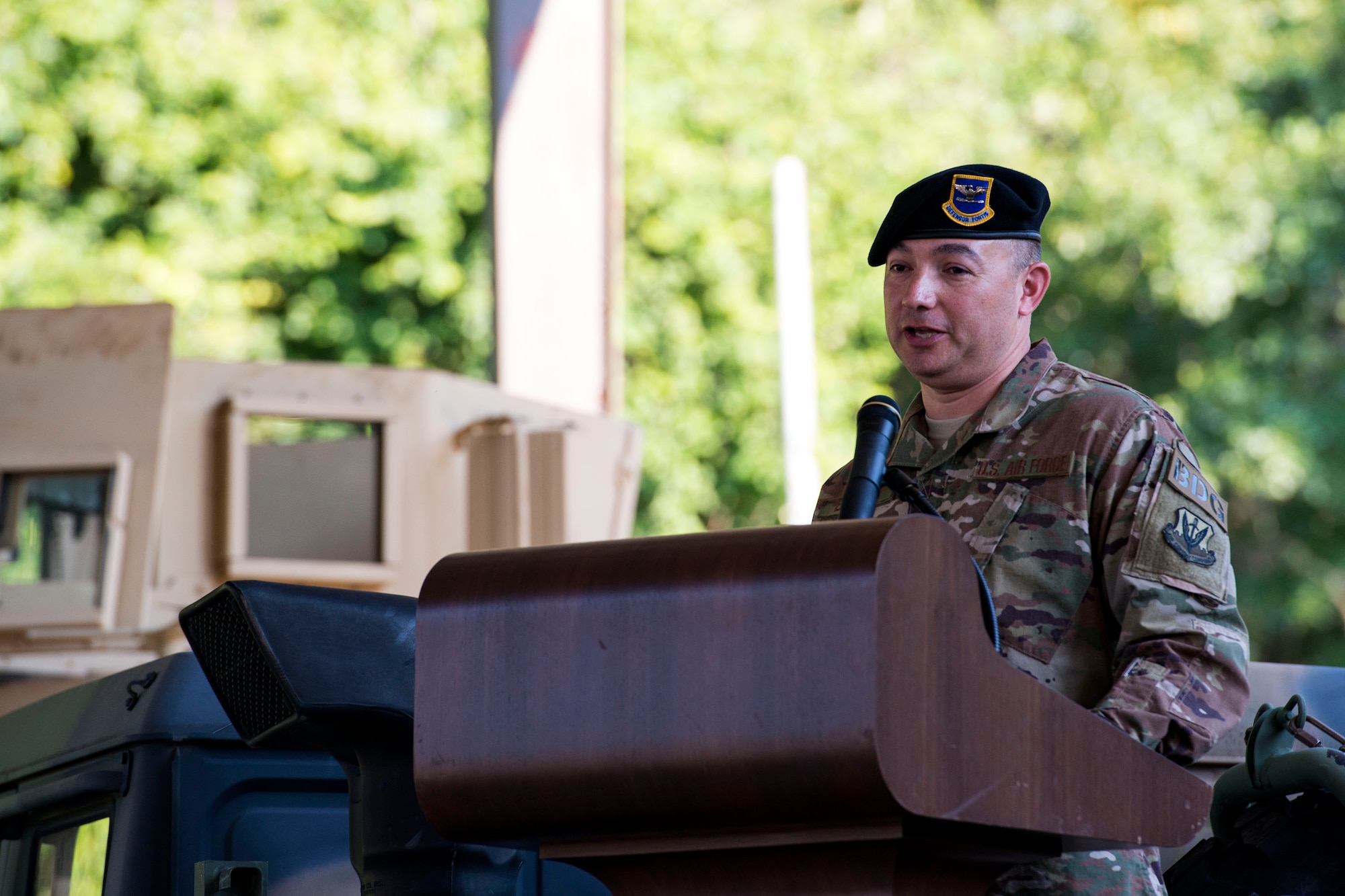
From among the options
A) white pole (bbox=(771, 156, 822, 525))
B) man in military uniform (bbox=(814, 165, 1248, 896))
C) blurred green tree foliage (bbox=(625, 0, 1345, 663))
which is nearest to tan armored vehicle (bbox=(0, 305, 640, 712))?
white pole (bbox=(771, 156, 822, 525))

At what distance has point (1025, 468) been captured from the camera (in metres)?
2.25

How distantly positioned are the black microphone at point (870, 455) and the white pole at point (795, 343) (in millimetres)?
3936

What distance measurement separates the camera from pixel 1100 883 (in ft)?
6.52

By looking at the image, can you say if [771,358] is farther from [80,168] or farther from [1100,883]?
[1100,883]

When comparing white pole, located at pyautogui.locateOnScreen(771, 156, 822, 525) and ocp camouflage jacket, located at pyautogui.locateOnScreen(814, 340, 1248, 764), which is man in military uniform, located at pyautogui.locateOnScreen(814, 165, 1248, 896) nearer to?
ocp camouflage jacket, located at pyautogui.locateOnScreen(814, 340, 1248, 764)

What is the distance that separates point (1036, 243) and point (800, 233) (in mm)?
4196

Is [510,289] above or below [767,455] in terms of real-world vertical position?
above

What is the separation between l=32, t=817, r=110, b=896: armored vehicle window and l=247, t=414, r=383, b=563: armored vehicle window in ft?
8.92

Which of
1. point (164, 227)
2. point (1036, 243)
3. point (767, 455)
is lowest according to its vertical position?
point (767, 455)

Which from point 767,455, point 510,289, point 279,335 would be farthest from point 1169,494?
point 279,335

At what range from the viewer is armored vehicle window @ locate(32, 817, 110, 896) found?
8.89 feet

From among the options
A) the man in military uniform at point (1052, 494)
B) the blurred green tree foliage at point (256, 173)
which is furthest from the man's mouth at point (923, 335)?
the blurred green tree foliage at point (256, 173)

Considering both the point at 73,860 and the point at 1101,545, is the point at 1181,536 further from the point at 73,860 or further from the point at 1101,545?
the point at 73,860

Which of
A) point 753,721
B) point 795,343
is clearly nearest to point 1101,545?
point 753,721
